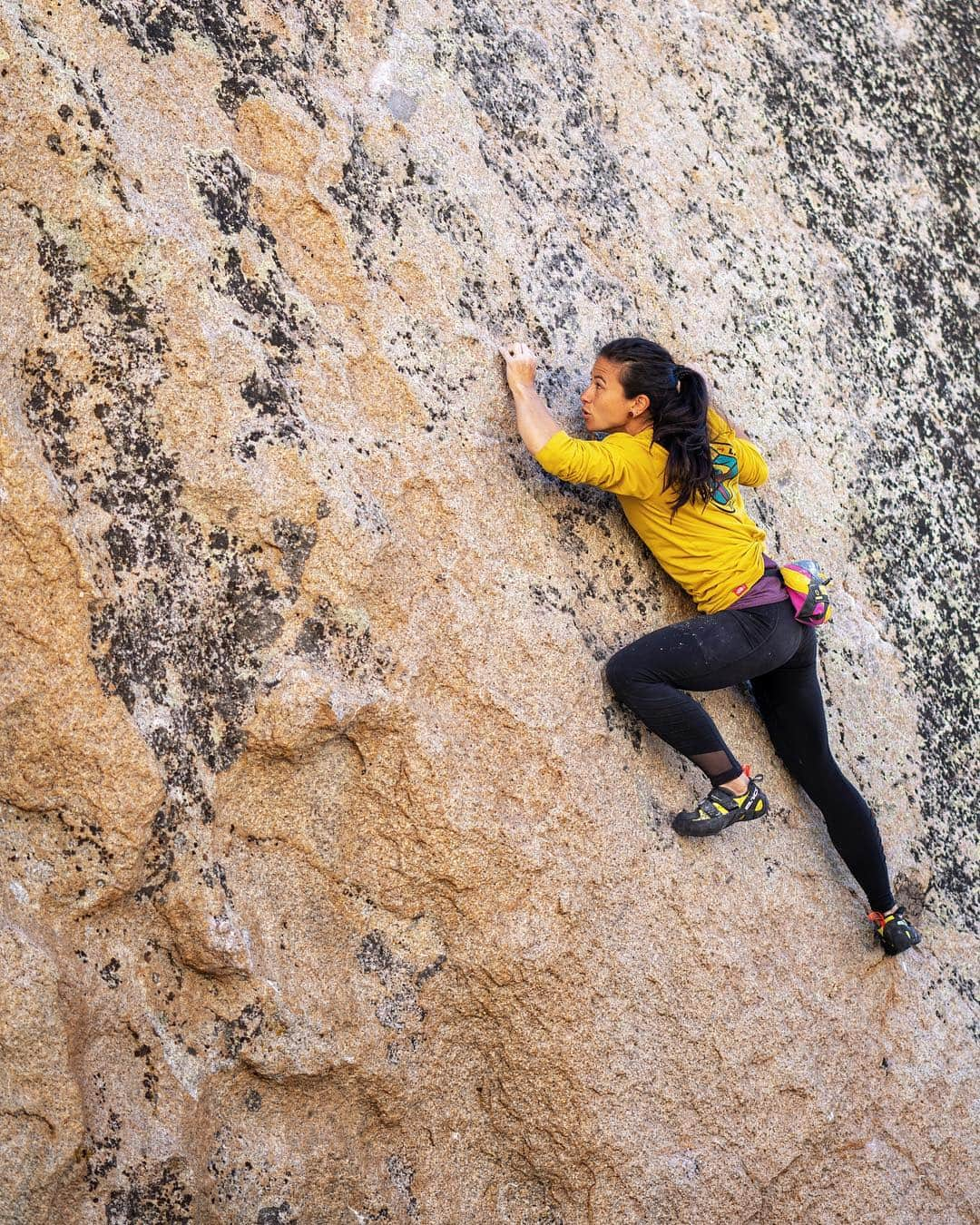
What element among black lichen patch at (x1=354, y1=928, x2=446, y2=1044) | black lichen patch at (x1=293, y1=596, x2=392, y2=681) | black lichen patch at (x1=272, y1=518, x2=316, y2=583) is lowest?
black lichen patch at (x1=354, y1=928, x2=446, y2=1044)

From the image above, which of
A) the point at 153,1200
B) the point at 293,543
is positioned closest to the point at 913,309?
the point at 293,543

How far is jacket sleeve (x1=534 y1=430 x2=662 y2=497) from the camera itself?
348cm

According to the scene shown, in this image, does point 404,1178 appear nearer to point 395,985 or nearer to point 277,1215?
point 277,1215

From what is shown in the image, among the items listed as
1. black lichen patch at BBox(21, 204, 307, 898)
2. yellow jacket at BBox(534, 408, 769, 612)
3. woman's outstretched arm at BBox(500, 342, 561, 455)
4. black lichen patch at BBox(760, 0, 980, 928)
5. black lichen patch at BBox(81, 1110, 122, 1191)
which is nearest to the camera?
black lichen patch at BBox(81, 1110, 122, 1191)

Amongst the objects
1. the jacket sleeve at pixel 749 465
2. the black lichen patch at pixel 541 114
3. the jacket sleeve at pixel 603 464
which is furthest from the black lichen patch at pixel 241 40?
the jacket sleeve at pixel 749 465

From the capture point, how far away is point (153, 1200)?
3.04 m

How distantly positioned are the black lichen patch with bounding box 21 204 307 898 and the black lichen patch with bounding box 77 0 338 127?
0.68m

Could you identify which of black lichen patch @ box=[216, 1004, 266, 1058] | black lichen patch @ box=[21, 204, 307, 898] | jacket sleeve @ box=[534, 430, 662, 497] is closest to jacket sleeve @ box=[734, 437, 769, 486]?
jacket sleeve @ box=[534, 430, 662, 497]

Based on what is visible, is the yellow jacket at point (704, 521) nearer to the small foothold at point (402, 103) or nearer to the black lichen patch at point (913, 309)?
the black lichen patch at point (913, 309)

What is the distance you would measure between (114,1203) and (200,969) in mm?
580

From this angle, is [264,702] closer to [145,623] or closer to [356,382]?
[145,623]

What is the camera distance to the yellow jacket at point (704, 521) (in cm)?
364

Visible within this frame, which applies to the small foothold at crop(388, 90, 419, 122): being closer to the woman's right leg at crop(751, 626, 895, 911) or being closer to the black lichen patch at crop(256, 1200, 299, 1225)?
the woman's right leg at crop(751, 626, 895, 911)

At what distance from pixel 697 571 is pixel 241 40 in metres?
2.09
